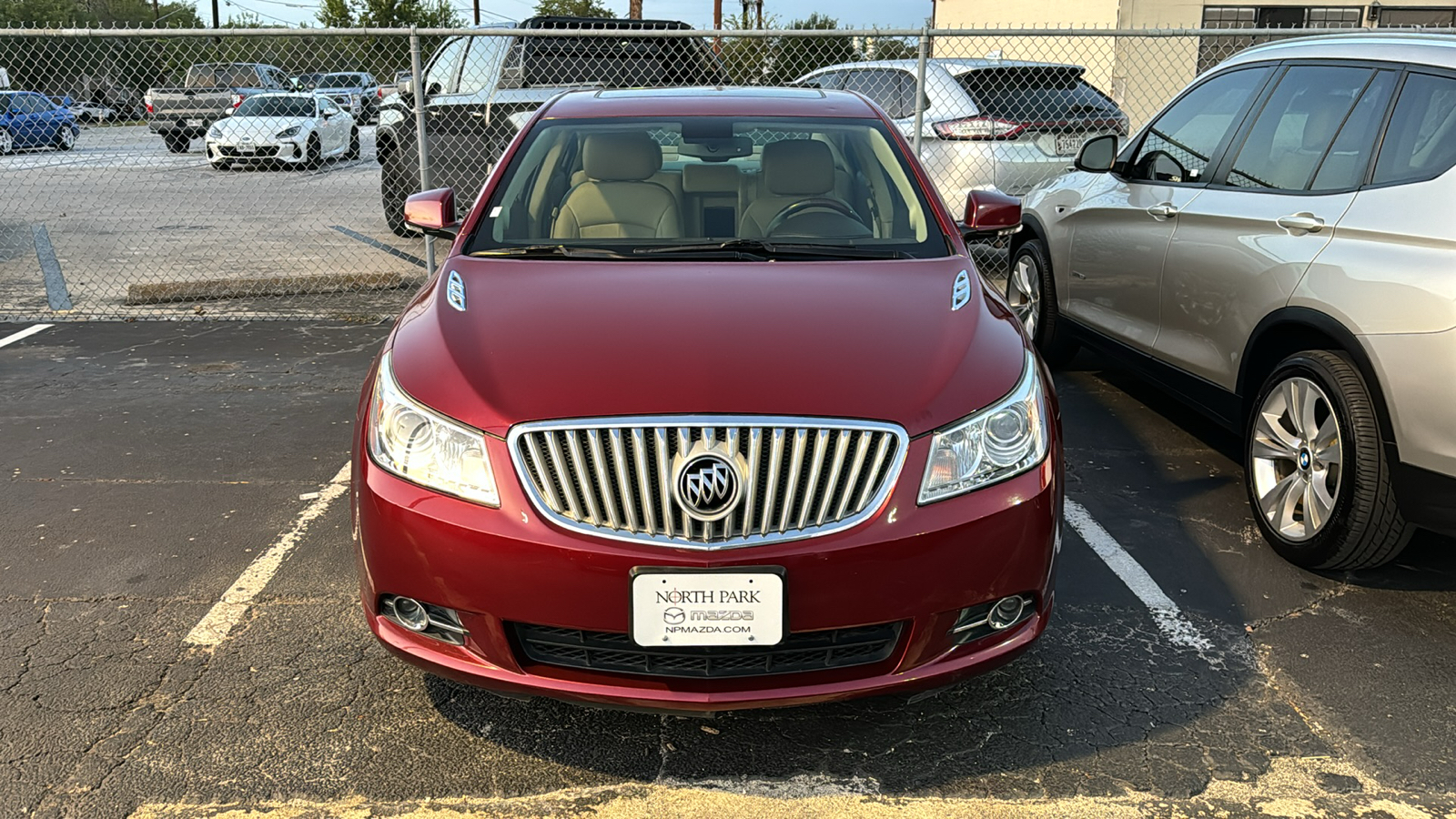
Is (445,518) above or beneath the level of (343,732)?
above

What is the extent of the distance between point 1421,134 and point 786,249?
193cm

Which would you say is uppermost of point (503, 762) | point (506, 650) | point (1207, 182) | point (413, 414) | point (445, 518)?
point (1207, 182)

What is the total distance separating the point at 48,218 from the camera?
13664 millimetres

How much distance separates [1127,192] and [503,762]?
3790 mm

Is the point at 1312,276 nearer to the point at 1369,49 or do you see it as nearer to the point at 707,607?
the point at 1369,49

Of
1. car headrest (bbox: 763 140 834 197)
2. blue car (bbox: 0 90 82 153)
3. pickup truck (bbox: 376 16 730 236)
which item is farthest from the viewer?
blue car (bbox: 0 90 82 153)

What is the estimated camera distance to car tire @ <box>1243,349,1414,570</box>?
3.50 meters

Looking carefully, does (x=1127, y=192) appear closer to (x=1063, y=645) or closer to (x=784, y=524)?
(x=1063, y=645)

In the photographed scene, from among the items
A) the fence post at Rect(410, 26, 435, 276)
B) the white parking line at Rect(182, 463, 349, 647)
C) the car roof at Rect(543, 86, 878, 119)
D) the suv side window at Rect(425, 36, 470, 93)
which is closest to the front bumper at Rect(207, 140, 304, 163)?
the suv side window at Rect(425, 36, 470, 93)

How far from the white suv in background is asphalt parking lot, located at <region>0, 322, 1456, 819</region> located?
449 centimetres

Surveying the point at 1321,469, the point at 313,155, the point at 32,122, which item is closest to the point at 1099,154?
the point at 1321,469

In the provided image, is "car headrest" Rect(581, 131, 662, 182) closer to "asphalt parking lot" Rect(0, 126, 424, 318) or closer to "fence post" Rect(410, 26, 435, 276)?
"fence post" Rect(410, 26, 435, 276)

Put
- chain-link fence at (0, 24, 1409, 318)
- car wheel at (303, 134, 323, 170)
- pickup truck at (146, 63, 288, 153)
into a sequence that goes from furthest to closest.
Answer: pickup truck at (146, 63, 288, 153) < car wheel at (303, 134, 323, 170) < chain-link fence at (0, 24, 1409, 318)

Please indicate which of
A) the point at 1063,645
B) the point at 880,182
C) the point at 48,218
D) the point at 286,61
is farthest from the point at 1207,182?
the point at 286,61
